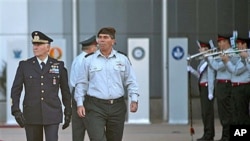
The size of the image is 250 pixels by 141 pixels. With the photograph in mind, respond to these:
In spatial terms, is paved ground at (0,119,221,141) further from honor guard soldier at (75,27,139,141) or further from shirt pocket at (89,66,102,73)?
shirt pocket at (89,66,102,73)

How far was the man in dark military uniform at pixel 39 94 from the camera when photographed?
7246 mm

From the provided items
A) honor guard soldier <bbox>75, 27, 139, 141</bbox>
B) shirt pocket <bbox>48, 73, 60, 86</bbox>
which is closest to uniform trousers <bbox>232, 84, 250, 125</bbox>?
honor guard soldier <bbox>75, 27, 139, 141</bbox>

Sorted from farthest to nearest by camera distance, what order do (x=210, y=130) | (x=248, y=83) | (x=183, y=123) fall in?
(x=183, y=123), (x=210, y=130), (x=248, y=83)

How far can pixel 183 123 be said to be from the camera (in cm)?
1441

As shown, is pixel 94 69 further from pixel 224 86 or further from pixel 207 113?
pixel 207 113

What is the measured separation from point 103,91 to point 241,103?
13.3ft

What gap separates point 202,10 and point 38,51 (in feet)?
29.9

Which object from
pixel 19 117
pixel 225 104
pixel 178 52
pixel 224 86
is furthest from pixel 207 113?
pixel 19 117

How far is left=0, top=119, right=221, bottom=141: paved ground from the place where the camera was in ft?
39.3

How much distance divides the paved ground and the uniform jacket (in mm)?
4576

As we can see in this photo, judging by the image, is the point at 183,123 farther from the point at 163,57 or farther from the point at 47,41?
the point at 47,41

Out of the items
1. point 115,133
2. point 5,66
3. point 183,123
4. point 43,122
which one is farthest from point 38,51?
point 5,66

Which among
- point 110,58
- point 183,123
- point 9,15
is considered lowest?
point 183,123

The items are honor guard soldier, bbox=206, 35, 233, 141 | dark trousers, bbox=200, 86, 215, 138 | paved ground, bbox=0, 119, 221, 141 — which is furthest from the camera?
paved ground, bbox=0, 119, 221, 141
